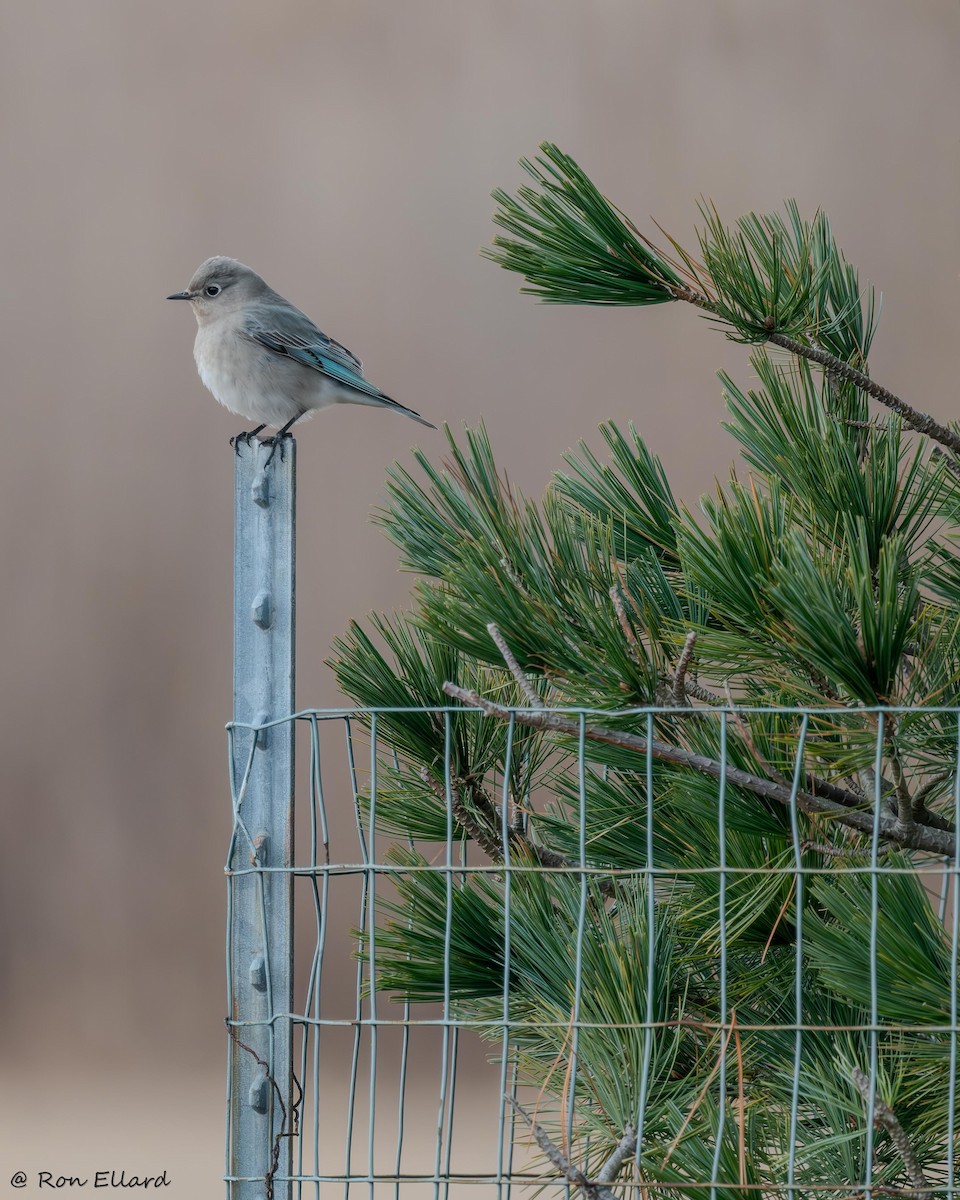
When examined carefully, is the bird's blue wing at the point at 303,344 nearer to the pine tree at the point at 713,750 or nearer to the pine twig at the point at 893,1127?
the pine tree at the point at 713,750

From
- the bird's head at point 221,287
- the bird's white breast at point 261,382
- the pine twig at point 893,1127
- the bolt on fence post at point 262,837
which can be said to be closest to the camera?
the pine twig at point 893,1127

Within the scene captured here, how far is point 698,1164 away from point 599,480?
0.50m

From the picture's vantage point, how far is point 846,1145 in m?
0.89

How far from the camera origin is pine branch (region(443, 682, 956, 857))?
0.80 metres

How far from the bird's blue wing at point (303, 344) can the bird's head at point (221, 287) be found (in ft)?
0.15

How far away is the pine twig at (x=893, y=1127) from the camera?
0.74 metres

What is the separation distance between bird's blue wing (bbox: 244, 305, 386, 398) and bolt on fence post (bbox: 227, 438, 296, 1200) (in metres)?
0.62

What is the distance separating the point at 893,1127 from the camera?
75cm

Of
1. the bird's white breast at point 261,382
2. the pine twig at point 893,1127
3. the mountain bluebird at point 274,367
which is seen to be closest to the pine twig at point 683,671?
the pine twig at point 893,1127

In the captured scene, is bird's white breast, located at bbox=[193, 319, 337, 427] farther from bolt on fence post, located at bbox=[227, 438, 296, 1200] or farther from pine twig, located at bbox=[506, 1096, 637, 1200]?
pine twig, located at bbox=[506, 1096, 637, 1200]

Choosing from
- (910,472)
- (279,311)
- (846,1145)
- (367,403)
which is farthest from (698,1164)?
(279,311)

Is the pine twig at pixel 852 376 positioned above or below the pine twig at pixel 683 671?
above

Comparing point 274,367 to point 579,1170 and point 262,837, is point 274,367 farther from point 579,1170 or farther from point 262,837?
point 579,1170

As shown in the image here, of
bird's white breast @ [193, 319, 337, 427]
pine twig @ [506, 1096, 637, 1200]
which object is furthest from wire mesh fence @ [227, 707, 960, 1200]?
bird's white breast @ [193, 319, 337, 427]
